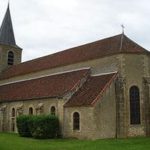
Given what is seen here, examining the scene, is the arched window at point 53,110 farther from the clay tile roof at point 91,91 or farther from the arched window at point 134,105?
the arched window at point 134,105

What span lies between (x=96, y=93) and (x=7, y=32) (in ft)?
93.0

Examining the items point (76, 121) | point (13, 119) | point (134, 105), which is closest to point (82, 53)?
point (134, 105)

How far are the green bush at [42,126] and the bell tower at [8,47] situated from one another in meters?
21.0

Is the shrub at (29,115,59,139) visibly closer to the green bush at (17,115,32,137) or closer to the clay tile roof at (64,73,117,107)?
the green bush at (17,115,32,137)

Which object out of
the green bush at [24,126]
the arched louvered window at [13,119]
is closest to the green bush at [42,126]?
the green bush at [24,126]

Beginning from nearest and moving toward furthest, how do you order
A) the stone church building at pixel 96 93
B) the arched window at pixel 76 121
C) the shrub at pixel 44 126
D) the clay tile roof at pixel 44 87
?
the stone church building at pixel 96 93
the arched window at pixel 76 121
the shrub at pixel 44 126
the clay tile roof at pixel 44 87

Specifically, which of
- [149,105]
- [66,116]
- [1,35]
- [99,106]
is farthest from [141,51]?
[1,35]

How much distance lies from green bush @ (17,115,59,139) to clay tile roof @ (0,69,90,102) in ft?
8.40

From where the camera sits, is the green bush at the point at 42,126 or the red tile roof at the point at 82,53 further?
the red tile roof at the point at 82,53

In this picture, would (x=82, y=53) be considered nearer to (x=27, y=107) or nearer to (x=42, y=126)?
(x=27, y=107)

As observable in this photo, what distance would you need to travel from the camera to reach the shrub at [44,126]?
2730 cm

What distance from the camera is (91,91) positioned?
27375 millimetres

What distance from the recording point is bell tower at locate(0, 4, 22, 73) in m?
48.6

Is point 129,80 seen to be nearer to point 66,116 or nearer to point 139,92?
point 139,92
